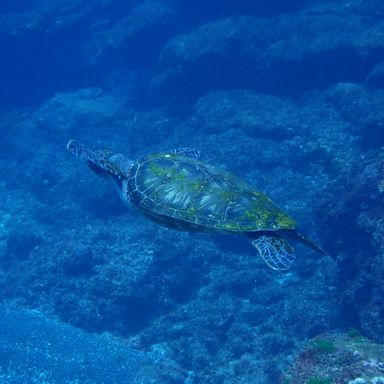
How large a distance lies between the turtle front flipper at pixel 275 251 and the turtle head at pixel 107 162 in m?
3.03

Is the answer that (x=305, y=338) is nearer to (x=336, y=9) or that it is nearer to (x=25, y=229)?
(x=25, y=229)

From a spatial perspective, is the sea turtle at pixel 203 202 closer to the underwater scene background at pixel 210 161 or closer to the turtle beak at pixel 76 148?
the turtle beak at pixel 76 148

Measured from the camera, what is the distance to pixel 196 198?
22.4ft

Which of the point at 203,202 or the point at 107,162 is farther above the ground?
the point at 203,202

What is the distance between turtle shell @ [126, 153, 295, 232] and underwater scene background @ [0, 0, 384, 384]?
243cm

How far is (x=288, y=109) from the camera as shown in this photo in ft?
67.6

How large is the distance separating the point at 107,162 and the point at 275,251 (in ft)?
12.6

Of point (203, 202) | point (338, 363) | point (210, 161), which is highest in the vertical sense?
point (203, 202)

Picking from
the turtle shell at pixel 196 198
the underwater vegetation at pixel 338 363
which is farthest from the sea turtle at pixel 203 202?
the underwater vegetation at pixel 338 363

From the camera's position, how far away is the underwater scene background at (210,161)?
10641 millimetres

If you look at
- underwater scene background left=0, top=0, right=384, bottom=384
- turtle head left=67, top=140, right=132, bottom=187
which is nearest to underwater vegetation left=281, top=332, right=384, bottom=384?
underwater scene background left=0, top=0, right=384, bottom=384

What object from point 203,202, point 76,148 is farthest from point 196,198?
point 76,148

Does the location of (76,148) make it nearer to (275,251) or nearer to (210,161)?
(275,251)

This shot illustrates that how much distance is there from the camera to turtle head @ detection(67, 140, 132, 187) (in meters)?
7.97
